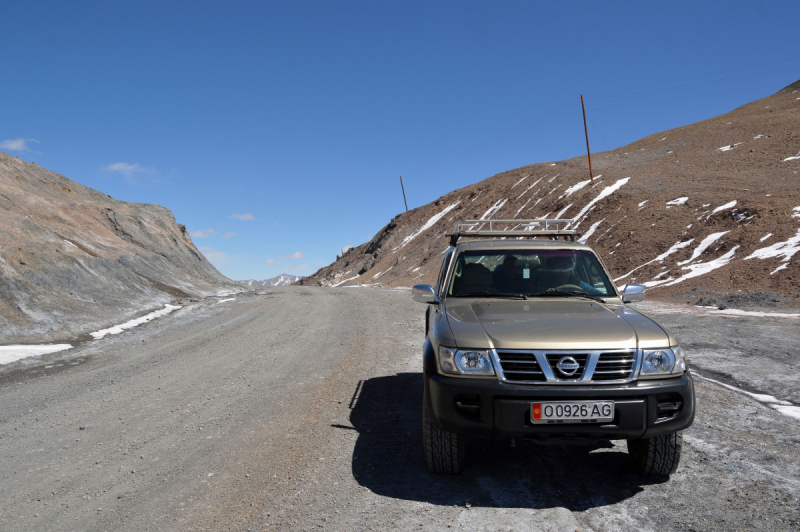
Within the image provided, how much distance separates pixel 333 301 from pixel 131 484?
16.5 metres

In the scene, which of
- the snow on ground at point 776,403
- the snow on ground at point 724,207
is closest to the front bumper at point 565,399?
the snow on ground at point 776,403

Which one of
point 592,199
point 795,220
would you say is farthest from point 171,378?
point 592,199

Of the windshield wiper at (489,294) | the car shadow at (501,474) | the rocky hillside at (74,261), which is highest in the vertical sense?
the rocky hillside at (74,261)

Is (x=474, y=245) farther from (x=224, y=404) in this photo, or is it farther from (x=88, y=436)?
(x=88, y=436)

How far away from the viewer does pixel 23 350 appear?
10.2 metres

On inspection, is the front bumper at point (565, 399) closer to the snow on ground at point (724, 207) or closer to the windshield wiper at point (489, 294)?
the windshield wiper at point (489, 294)

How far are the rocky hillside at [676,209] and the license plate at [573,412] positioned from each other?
552 inches

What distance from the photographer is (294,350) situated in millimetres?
9766

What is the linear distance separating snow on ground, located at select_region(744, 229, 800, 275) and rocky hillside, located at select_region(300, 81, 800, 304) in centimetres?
6

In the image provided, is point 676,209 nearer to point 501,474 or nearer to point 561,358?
point 501,474

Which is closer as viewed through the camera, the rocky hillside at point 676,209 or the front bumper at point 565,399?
the front bumper at point 565,399

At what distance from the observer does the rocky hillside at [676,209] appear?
19719mm

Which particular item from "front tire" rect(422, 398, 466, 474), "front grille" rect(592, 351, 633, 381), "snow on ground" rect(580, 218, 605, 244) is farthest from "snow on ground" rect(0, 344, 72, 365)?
"snow on ground" rect(580, 218, 605, 244)

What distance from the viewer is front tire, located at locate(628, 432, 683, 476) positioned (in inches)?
146
